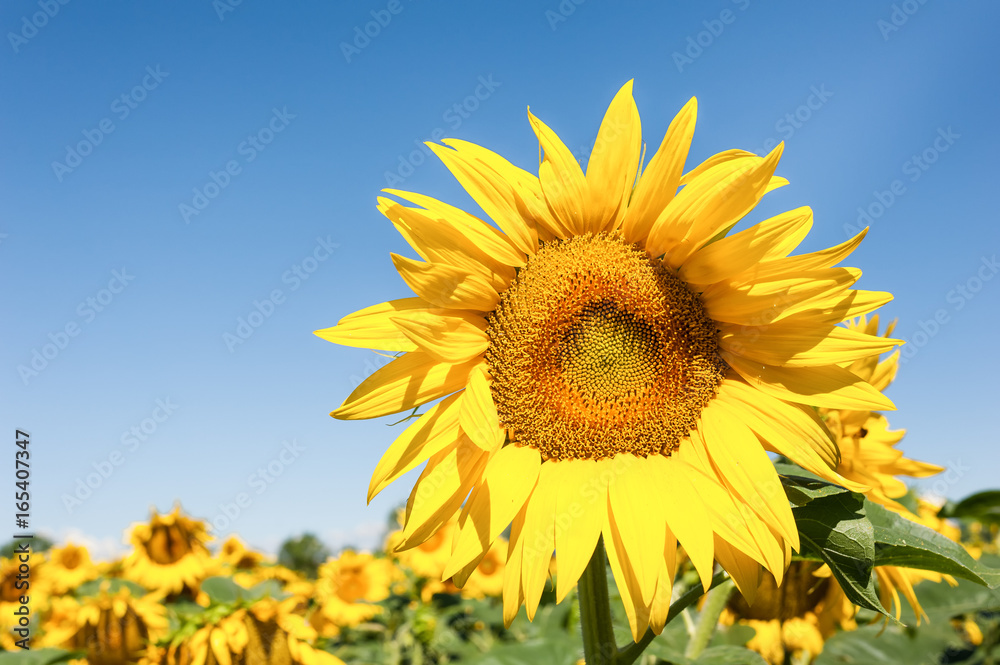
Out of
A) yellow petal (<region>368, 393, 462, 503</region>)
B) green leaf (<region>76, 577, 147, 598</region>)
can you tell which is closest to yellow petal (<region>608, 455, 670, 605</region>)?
yellow petal (<region>368, 393, 462, 503</region>)

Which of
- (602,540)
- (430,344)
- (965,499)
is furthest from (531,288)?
(965,499)

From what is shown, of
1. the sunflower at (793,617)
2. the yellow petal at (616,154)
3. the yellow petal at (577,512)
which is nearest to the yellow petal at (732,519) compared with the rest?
the yellow petal at (577,512)

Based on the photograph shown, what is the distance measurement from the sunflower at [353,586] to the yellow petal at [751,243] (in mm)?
5591

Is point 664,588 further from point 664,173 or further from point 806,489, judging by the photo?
point 664,173

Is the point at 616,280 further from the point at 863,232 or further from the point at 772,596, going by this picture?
the point at 772,596

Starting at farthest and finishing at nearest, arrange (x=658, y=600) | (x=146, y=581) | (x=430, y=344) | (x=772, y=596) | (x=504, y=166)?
1. (x=146, y=581)
2. (x=772, y=596)
3. (x=504, y=166)
4. (x=430, y=344)
5. (x=658, y=600)

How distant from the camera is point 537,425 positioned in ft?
6.49

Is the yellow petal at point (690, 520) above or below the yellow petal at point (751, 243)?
below

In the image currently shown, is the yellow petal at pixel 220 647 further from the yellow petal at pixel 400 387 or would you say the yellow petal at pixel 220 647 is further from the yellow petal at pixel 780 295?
the yellow petal at pixel 780 295

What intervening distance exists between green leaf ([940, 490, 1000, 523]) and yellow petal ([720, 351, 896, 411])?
34.3 inches

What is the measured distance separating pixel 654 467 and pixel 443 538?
581 centimetres

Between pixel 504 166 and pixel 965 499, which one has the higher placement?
pixel 504 166

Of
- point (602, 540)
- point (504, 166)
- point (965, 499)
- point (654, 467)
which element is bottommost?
point (965, 499)

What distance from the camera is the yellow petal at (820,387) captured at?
71.2 inches
